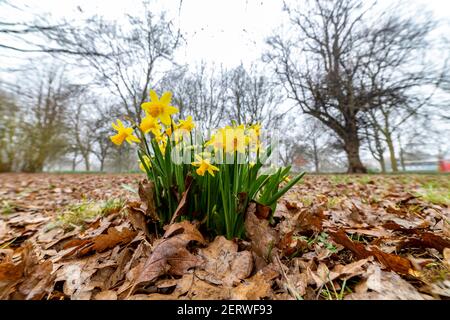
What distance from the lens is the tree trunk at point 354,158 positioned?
31.4 feet

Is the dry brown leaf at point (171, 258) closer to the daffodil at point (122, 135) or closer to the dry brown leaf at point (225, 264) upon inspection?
the dry brown leaf at point (225, 264)

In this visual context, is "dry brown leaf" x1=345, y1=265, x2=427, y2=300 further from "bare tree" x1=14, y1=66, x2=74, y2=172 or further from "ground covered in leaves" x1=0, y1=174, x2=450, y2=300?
"bare tree" x1=14, y1=66, x2=74, y2=172

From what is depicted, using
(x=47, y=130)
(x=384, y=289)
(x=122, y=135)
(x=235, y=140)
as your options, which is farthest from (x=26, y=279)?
(x=47, y=130)

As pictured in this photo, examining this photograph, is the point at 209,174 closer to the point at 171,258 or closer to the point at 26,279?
the point at 171,258

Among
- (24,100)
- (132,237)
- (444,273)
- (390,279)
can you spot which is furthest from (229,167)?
(24,100)

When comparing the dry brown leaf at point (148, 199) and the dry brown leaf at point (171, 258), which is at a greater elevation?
the dry brown leaf at point (148, 199)

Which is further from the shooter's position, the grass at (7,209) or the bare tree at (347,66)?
the bare tree at (347,66)

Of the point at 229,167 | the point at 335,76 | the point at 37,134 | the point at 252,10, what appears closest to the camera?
the point at 229,167

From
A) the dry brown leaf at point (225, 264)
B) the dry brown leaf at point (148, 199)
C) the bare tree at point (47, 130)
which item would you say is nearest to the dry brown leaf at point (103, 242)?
the dry brown leaf at point (148, 199)

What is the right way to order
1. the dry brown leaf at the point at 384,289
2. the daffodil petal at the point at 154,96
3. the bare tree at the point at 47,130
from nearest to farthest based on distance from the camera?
the dry brown leaf at the point at 384,289
the daffodil petal at the point at 154,96
the bare tree at the point at 47,130

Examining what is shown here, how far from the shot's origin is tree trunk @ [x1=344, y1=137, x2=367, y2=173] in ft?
31.4
